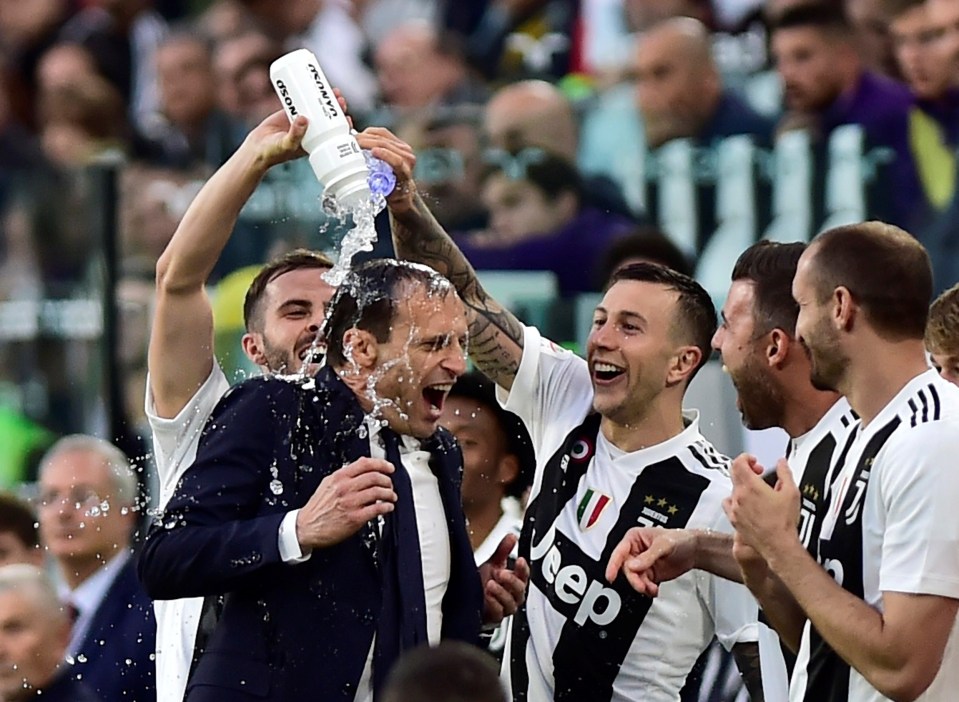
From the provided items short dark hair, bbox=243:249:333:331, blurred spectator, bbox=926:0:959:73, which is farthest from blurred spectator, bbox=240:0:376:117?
short dark hair, bbox=243:249:333:331

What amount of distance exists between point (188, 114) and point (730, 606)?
209 inches

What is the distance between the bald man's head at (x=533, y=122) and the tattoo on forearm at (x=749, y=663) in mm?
3195

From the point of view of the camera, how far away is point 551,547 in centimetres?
476

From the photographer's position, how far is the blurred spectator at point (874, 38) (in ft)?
23.4

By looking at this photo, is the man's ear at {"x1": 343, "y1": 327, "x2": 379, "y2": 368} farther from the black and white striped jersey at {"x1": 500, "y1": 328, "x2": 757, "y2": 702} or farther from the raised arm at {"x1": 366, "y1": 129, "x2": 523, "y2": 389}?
the black and white striped jersey at {"x1": 500, "y1": 328, "x2": 757, "y2": 702}

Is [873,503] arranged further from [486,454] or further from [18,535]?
[18,535]

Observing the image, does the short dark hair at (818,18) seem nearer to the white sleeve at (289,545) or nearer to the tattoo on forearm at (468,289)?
the tattoo on forearm at (468,289)

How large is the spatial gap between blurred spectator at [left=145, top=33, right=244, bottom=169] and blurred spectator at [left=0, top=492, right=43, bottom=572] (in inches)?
97.5

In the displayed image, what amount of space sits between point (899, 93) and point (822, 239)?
9.67 ft

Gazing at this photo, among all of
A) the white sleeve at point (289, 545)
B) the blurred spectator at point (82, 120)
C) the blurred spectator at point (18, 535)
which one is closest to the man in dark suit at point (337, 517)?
the white sleeve at point (289, 545)

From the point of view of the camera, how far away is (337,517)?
155 inches

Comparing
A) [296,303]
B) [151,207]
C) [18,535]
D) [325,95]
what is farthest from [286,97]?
[151,207]

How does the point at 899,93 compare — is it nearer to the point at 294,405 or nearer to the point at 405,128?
the point at 405,128

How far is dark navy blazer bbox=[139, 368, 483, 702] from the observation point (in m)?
4.00
